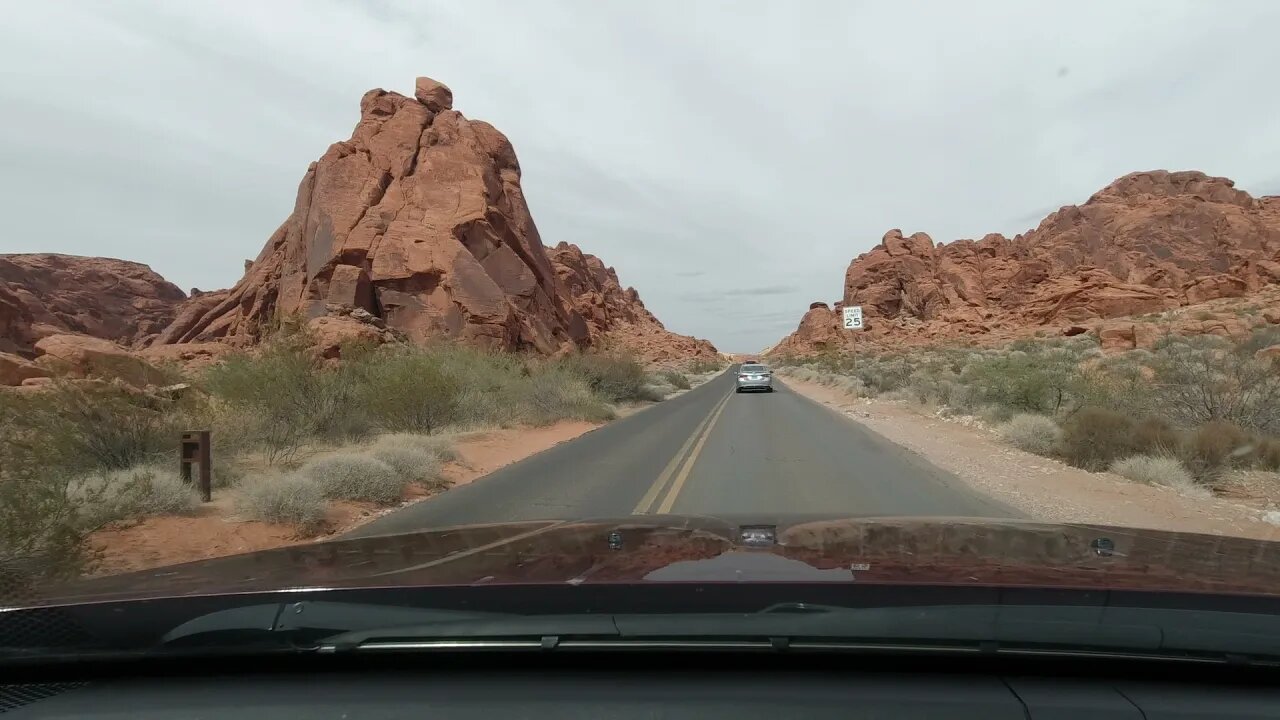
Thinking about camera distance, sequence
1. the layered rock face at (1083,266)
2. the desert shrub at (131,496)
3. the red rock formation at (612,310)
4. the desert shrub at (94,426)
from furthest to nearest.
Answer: the red rock formation at (612,310) < the layered rock face at (1083,266) < the desert shrub at (94,426) < the desert shrub at (131,496)

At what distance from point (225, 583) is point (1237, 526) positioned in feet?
34.5

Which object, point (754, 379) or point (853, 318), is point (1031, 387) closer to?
point (853, 318)

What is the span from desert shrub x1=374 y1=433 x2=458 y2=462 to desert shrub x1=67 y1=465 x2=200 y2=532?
5.15m

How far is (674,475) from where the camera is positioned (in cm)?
1420

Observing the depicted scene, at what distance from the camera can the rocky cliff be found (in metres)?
42.2

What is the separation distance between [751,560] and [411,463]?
1124 centimetres

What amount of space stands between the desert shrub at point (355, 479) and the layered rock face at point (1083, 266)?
223ft

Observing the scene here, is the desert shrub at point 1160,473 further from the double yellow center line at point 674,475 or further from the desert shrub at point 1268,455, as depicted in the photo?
the double yellow center line at point 674,475

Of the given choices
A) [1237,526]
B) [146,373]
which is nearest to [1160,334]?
[1237,526]

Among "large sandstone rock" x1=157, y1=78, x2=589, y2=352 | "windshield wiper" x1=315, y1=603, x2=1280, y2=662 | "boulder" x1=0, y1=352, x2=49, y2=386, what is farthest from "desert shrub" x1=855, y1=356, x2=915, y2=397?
"windshield wiper" x1=315, y1=603, x2=1280, y2=662

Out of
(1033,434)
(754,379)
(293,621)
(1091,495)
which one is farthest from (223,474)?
(754,379)

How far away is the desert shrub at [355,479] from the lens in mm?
12195

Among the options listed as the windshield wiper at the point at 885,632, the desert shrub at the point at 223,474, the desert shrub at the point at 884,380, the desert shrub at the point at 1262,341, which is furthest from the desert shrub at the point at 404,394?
the desert shrub at the point at 1262,341

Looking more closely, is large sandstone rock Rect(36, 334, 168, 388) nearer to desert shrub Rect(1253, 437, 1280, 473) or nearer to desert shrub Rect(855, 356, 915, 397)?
desert shrub Rect(1253, 437, 1280, 473)
